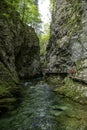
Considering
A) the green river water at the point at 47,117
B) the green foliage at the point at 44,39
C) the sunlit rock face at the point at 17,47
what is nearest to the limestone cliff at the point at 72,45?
the green river water at the point at 47,117

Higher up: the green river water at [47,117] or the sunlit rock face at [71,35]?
the sunlit rock face at [71,35]

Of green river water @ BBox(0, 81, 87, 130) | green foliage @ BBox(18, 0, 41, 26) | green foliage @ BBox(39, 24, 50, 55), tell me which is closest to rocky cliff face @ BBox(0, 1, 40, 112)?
green river water @ BBox(0, 81, 87, 130)

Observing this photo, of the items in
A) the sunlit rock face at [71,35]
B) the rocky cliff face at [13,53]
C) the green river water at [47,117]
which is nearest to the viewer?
the green river water at [47,117]

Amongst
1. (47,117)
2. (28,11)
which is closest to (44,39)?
(28,11)

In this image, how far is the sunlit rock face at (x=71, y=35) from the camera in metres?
21.4

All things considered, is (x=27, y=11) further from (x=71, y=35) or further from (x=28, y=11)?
(x=71, y=35)

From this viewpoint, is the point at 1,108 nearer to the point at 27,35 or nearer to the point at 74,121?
the point at 74,121

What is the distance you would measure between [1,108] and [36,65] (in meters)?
30.3

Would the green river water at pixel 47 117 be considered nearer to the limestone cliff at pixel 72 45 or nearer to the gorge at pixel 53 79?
the gorge at pixel 53 79

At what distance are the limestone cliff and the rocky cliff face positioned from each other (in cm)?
553

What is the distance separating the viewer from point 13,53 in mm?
28297

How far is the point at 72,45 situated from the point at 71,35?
5.78 feet

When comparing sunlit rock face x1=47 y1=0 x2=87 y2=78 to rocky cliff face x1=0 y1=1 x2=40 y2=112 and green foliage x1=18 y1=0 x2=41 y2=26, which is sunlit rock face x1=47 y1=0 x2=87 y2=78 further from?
green foliage x1=18 y1=0 x2=41 y2=26

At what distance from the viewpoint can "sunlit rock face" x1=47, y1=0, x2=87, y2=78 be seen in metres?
A: 21.4
